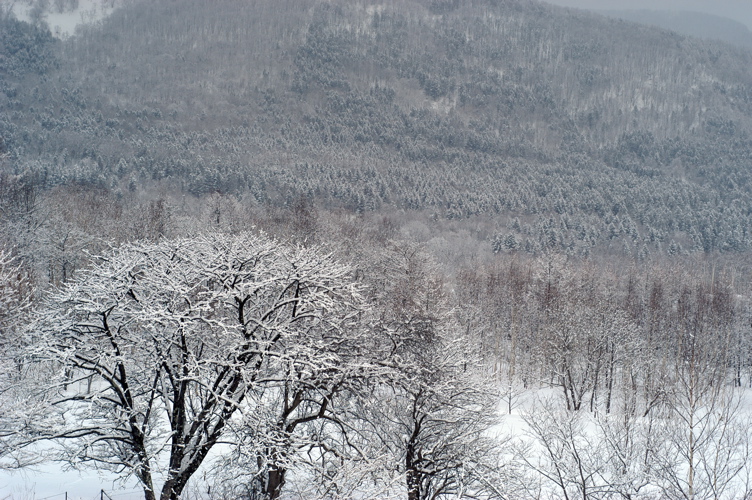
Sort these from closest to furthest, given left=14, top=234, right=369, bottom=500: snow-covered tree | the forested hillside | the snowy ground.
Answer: left=14, top=234, right=369, bottom=500: snow-covered tree < the forested hillside < the snowy ground

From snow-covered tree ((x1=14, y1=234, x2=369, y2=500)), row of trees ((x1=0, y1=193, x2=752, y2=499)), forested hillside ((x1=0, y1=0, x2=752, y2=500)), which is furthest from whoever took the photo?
forested hillside ((x1=0, y1=0, x2=752, y2=500))

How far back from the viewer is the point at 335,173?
157875 millimetres

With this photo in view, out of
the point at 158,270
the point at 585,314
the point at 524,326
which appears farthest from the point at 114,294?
the point at 524,326

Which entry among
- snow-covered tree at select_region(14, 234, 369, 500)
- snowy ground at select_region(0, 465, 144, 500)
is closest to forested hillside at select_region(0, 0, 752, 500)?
snow-covered tree at select_region(14, 234, 369, 500)

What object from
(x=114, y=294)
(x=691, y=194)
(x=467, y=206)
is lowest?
(x=467, y=206)

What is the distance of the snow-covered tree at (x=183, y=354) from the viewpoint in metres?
11.2

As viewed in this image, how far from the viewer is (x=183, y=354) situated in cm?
1221

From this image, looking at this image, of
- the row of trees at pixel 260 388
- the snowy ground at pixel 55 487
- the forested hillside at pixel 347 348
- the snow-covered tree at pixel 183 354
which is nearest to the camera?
the snow-covered tree at pixel 183 354

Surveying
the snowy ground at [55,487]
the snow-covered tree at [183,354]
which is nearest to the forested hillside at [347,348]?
the snow-covered tree at [183,354]

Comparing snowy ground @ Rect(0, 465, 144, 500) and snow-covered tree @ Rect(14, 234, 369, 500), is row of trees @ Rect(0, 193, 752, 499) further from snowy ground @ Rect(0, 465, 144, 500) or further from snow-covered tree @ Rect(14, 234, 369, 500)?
snowy ground @ Rect(0, 465, 144, 500)

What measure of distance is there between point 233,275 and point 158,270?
73.9 inches

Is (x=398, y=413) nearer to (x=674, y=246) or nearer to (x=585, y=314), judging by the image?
(x=585, y=314)

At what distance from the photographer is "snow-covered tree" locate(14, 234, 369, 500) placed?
36.8ft

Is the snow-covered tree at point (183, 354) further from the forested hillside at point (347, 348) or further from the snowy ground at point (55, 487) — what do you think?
the snowy ground at point (55, 487)
